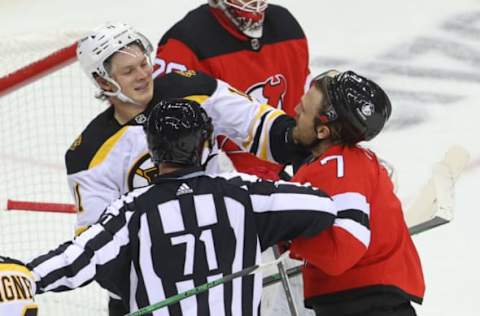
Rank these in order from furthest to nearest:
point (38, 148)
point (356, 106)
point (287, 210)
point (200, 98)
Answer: point (38, 148) → point (200, 98) → point (356, 106) → point (287, 210)

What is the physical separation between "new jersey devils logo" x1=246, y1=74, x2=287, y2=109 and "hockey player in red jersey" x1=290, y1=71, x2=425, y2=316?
590 mm

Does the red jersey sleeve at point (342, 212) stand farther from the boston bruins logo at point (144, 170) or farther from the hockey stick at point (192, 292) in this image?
the boston bruins logo at point (144, 170)

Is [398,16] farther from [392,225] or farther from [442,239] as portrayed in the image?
[392,225]

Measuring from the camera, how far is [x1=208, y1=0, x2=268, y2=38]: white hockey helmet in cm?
280

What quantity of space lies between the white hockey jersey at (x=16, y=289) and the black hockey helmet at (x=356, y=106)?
691 millimetres

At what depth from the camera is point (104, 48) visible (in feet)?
7.88

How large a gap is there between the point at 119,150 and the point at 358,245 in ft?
1.94

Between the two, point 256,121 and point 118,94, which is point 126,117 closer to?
point 118,94

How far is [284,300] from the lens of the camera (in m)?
2.83

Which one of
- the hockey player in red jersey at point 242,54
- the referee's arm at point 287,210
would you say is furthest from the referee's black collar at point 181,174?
the hockey player in red jersey at point 242,54

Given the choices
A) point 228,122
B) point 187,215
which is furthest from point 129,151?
point 187,215

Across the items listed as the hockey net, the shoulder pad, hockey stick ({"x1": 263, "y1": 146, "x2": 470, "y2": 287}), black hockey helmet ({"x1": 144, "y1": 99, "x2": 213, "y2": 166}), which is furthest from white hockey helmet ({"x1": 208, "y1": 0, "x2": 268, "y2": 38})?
black hockey helmet ({"x1": 144, "y1": 99, "x2": 213, "y2": 166})

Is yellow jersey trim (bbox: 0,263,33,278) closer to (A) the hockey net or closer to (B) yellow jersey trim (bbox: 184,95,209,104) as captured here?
(B) yellow jersey trim (bbox: 184,95,209,104)

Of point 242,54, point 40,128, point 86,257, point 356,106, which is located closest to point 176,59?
point 242,54
